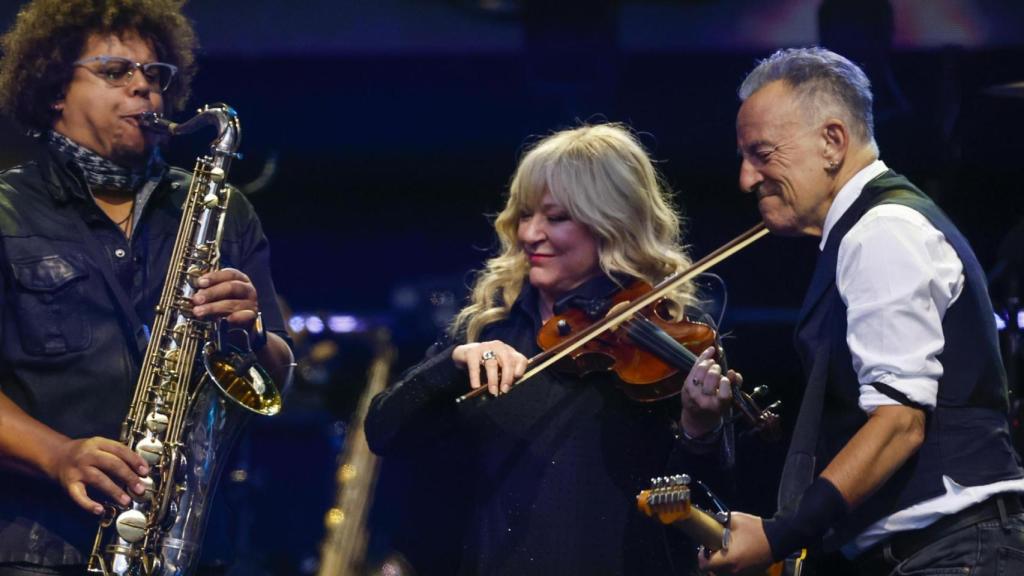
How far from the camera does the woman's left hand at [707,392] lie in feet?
9.50

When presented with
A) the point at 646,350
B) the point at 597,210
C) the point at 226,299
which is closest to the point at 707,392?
the point at 646,350

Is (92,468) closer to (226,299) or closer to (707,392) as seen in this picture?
(226,299)

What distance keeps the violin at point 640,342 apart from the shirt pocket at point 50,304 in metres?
0.94

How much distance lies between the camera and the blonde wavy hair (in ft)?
11.0

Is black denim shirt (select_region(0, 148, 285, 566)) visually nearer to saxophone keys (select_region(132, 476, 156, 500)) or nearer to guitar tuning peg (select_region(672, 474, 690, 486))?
saxophone keys (select_region(132, 476, 156, 500))

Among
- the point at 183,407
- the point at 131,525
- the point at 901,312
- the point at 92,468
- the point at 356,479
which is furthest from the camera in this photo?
the point at 356,479

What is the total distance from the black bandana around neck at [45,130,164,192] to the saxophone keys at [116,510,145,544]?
2.73 ft

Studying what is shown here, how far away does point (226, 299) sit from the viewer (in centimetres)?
319

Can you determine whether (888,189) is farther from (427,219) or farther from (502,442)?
(427,219)

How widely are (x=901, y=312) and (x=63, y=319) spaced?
6.24 feet

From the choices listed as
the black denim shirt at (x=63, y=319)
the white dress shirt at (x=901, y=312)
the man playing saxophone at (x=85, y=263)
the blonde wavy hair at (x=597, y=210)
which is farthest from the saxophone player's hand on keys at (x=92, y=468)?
the white dress shirt at (x=901, y=312)

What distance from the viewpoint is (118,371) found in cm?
316

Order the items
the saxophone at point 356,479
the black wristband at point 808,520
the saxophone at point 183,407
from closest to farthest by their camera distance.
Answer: the black wristband at point 808,520 → the saxophone at point 183,407 → the saxophone at point 356,479

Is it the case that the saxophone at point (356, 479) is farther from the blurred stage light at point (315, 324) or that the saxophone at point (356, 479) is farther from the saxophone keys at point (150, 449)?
the saxophone keys at point (150, 449)
